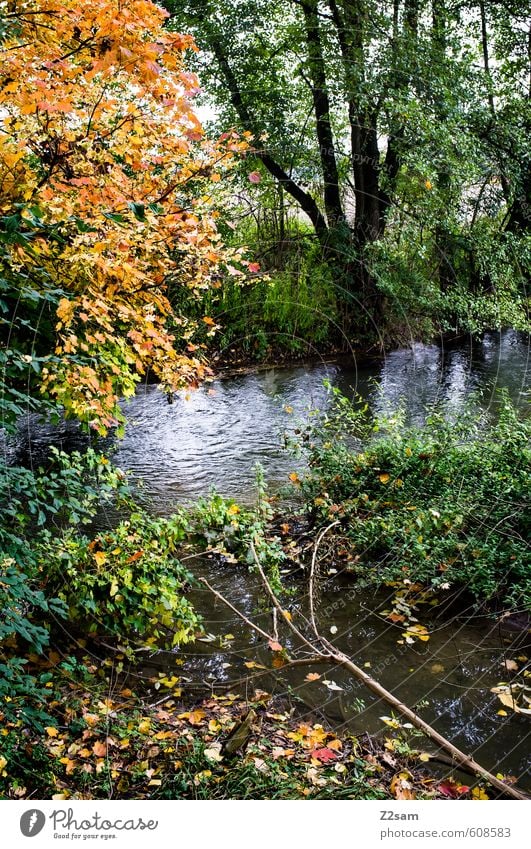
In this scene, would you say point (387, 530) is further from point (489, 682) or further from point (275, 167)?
point (275, 167)

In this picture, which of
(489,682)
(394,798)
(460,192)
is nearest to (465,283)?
(460,192)

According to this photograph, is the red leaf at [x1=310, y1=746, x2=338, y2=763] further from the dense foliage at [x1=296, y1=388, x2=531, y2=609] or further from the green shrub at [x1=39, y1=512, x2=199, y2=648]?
the dense foliage at [x1=296, y1=388, x2=531, y2=609]

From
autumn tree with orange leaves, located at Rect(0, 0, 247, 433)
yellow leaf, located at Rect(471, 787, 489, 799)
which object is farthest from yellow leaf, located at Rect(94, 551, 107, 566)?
yellow leaf, located at Rect(471, 787, 489, 799)

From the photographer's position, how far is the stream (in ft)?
11.1

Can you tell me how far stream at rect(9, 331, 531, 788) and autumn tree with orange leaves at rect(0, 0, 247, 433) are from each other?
3.74ft

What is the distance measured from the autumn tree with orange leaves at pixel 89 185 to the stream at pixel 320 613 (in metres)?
1.14

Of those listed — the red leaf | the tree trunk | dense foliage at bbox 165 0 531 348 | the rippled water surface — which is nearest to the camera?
the red leaf

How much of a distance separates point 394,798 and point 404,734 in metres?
0.49

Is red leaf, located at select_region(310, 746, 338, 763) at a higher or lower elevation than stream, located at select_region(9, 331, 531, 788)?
lower

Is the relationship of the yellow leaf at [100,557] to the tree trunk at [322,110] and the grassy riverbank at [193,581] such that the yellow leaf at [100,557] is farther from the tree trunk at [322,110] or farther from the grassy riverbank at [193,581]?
the tree trunk at [322,110]

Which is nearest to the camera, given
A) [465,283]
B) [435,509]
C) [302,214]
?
[435,509]

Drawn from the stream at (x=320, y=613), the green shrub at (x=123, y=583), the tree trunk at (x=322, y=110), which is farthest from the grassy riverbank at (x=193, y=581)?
the tree trunk at (x=322, y=110)

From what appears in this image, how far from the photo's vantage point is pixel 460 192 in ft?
25.6

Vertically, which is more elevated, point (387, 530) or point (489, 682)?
point (387, 530)
